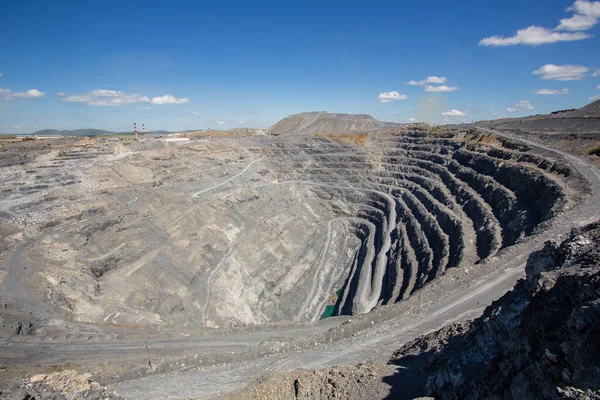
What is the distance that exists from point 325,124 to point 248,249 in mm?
69265

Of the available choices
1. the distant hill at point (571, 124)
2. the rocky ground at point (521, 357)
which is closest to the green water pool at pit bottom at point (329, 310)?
the rocky ground at point (521, 357)

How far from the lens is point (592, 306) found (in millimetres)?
8125

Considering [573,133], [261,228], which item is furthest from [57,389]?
[573,133]

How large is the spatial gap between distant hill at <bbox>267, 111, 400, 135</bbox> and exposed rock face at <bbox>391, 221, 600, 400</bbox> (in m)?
90.2

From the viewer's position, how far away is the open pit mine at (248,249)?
2117 centimetres

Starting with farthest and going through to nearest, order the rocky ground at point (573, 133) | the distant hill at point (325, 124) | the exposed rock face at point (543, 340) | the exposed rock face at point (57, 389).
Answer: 1. the distant hill at point (325, 124)
2. the rocky ground at point (573, 133)
3. the exposed rock face at point (57, 389)
4. the exposed rock face at point (543, 340)

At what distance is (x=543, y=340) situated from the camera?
9.29 meters

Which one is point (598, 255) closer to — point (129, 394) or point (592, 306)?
point (592, 306)

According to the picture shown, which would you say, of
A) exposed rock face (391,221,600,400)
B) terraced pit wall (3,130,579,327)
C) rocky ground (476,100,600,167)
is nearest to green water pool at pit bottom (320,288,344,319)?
terraced pit wall (3,130,579,327)

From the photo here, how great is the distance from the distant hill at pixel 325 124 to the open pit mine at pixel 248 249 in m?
32.4

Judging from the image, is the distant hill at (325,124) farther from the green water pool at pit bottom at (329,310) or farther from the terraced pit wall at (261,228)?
the green water pool at pit bottom at (329,310)

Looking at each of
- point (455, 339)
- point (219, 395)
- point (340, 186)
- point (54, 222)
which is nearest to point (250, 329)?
point (219, 395)

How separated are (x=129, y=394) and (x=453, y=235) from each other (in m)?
34.9

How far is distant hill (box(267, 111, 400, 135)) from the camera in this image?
339 feet
